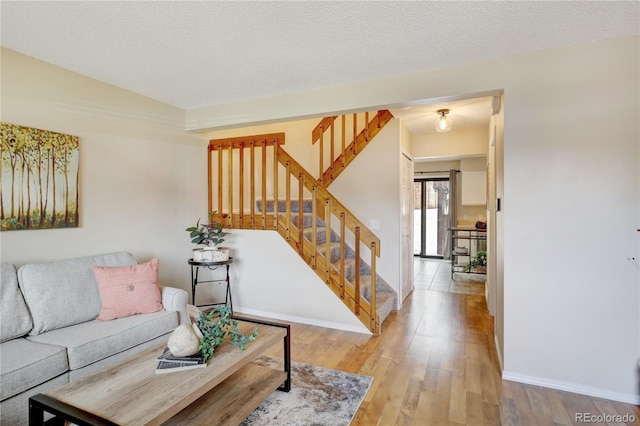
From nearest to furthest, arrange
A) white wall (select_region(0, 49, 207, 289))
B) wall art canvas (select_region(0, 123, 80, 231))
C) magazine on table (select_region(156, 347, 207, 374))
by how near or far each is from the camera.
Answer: magazine on table (select_region(156, 347, 207, 374)) → wall art canvas (select_region(0, 123, 80, 231)) → white wall (select_region(0, 49, 207, 289))

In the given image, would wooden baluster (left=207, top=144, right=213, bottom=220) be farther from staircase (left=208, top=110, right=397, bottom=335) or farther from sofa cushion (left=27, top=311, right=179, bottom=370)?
sofa cushion (left=27, top=311, right=179, bottom=370)

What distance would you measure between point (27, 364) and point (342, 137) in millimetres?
3874

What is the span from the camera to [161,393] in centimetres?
147

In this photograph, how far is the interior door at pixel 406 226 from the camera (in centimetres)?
443

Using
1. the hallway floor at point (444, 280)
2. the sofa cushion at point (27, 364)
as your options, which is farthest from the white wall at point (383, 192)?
the sofa cushion at point (27, 364)

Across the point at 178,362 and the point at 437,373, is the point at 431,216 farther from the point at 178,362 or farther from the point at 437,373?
the point at 178,362

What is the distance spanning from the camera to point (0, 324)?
6.65ft

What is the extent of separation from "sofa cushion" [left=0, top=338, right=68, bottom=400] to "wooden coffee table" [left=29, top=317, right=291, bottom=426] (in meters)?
0.45

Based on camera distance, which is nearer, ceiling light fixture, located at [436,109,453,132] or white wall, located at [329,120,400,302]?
ceiling light fixture, located at [436,109,453,132]

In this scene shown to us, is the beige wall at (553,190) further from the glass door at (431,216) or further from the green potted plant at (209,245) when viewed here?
the glass door at (431,216)

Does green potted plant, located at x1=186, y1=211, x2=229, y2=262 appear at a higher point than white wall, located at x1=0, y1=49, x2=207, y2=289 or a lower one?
lower

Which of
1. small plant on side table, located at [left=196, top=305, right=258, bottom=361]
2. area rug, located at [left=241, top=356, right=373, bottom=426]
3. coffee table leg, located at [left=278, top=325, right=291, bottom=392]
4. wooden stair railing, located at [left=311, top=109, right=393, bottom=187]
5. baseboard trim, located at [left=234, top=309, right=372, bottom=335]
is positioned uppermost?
wooden stair railing, located at [left=311, top=109, right=393, bottom=187]

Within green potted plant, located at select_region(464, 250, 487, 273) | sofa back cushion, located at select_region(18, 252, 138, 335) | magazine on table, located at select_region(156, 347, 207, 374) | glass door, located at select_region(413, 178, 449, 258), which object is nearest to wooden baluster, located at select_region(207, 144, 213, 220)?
sofa back cushion, located at select_region(18, 252, 138, 335)

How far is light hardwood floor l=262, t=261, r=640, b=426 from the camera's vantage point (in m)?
2.03
